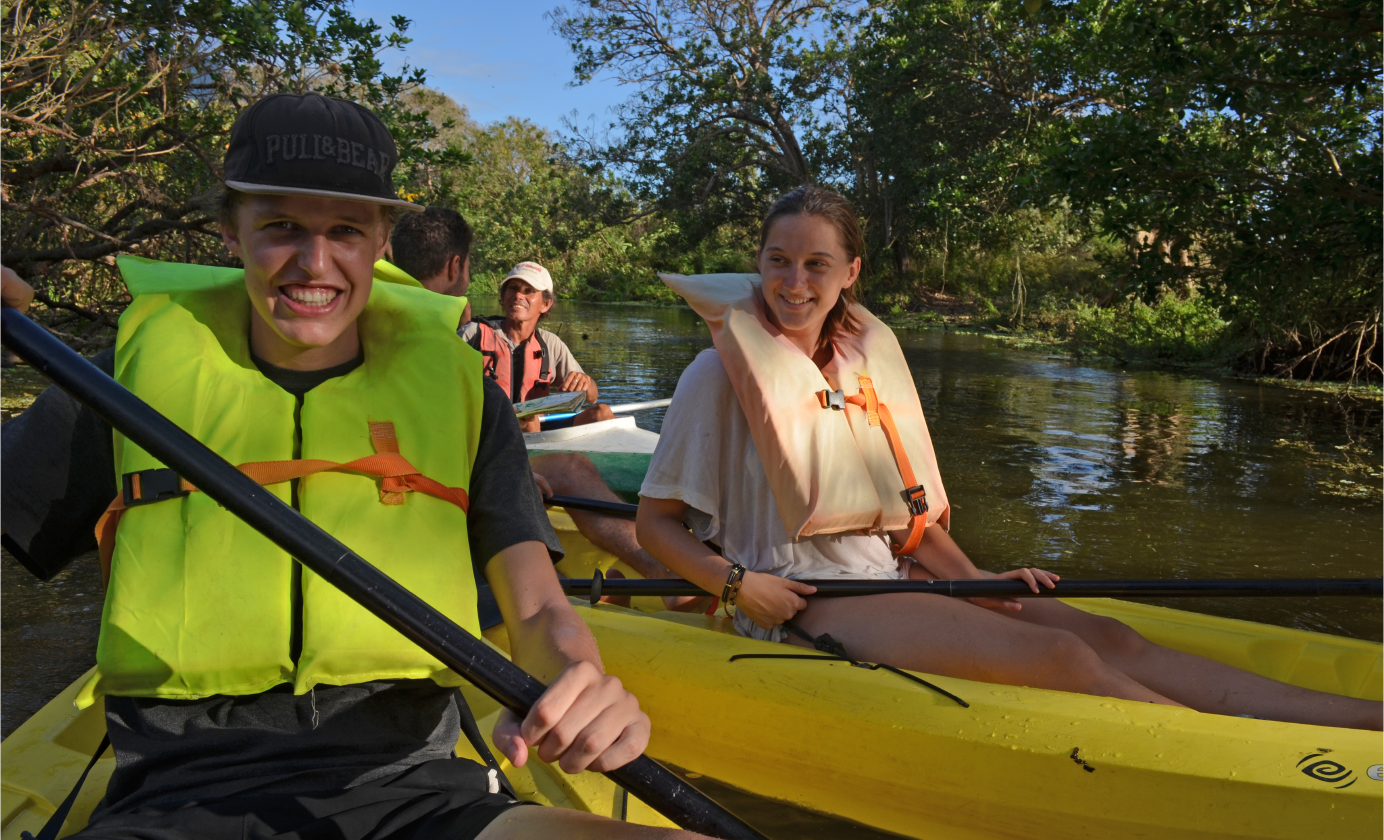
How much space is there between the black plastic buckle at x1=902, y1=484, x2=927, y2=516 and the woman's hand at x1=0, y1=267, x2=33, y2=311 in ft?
6.15

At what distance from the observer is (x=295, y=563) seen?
1.29 m

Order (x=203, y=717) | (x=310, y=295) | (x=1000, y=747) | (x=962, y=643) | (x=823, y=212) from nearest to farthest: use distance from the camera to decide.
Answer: (x=203, y=717) < (x=310, y=295) < (x=1000, y=747) < (x=962, y=643) < (x=823, y=212)

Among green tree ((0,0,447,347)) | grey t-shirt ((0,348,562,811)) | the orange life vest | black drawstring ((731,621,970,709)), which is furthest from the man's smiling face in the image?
green tree ((0,0,447,347))

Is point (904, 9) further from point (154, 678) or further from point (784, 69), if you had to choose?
point (154, 678)

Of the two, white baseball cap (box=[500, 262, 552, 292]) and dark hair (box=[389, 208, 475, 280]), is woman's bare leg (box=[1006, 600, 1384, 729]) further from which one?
white baseball cap (box=[500, 262, 552, 292])

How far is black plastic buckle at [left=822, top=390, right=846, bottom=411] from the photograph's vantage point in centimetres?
250

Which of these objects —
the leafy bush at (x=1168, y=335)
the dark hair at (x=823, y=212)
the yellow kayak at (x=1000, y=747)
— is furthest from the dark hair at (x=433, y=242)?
the leafy bush at (x=1168, y=335)

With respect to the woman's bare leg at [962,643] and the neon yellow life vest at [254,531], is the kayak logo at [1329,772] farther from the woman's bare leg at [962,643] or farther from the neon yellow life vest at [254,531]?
the neon yellow life vest at [254,531]

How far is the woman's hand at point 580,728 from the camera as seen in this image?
1.06 metres

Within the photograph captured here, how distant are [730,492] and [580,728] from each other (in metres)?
1.43

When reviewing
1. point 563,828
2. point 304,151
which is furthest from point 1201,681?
point 304,151

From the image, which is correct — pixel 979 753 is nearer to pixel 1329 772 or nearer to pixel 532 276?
pixel 1329 772

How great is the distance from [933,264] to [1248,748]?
829 inches

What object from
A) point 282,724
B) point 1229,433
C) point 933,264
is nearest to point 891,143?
point 933,264
